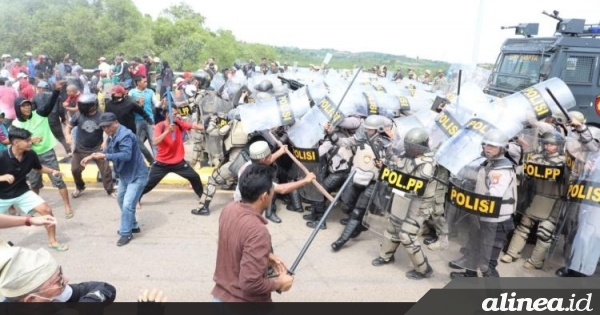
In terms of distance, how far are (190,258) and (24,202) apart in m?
1.85

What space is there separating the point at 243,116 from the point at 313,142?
1.01 m

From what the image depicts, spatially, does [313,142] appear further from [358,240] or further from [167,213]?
[167,213]

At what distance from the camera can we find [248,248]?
247cm

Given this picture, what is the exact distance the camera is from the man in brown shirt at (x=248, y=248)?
8.10 ft

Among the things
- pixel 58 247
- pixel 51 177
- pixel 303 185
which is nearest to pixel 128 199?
pixel 58 247

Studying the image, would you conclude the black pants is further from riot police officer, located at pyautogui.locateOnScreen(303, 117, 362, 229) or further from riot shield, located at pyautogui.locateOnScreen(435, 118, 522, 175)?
riot shield, located at pyautogui.locateOnScreen(435, 118, 522, 175)

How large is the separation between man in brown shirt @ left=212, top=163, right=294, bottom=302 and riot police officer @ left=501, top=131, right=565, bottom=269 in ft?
11.2

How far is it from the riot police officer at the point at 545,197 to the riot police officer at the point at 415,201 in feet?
3.89

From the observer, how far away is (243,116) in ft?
20.1

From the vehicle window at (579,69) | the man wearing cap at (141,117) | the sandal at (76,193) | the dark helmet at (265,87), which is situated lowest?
the sandal at (76,193)

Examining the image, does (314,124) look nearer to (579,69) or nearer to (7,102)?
(579,69)

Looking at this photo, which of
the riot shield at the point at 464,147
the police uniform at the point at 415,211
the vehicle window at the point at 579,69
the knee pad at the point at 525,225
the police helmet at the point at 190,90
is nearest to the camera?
the riot shield at the point at 464,147

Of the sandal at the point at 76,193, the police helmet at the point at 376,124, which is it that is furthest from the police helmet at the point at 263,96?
the sandal at the point at 76,193

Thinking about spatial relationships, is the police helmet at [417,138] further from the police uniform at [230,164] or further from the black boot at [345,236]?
the police uniform at [230,164]
